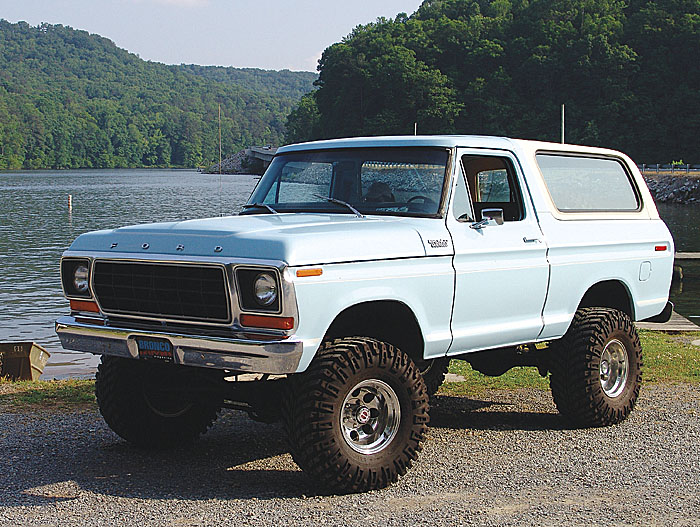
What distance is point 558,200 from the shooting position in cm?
786

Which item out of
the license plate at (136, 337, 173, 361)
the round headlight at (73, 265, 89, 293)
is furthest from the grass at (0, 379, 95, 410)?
the license plate at (136, 337, 173, 361)

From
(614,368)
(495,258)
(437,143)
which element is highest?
(437,143)

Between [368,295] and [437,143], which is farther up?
[437,143]

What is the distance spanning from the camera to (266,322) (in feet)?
18.5

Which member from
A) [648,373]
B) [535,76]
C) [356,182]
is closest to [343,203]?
[356,182]

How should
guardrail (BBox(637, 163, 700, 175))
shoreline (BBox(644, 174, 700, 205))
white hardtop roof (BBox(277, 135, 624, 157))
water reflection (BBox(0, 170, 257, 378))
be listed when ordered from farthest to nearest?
guardrail (BBox(637, 163, 700, 175)) < shoreline (BBox(644, 174, 700, 205)) < water reflection (BBox(0, 170, 257, 378)) < white hardtop roof (BBox(277, 135, 624, 157))

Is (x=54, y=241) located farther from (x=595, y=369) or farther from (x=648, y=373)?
(x=595, y=369)

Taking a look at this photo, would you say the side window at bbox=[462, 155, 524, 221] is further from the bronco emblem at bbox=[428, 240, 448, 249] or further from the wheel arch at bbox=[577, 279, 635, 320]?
the wheel arch at bbox=[577, 279, 635, 320]

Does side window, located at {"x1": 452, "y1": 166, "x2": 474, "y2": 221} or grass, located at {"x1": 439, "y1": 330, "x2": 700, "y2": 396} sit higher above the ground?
side window, located at {"x1": 452, "y1": 166, "x2": 474, "y2": 221}

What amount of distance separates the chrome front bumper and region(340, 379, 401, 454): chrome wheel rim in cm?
64

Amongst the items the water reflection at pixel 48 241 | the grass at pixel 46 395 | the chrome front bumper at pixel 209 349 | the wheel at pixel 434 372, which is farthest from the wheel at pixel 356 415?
the grass at pixel 46 395

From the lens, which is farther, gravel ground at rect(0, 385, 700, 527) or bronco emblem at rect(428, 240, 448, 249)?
bronco emblem at rect(428, 240, 448, 249)

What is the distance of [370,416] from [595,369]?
2.39 m

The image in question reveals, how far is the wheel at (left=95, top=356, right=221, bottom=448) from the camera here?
22.7ft
